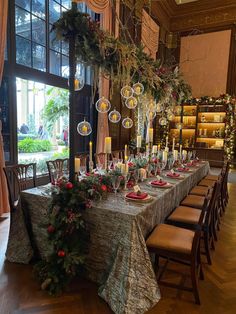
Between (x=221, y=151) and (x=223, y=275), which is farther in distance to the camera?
(x=221, y=151)

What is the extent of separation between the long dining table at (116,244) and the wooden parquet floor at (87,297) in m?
0.12

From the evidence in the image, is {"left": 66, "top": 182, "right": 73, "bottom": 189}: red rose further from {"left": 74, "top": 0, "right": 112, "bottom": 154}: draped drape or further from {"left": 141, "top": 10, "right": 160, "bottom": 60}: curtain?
A: {"left": 141, "top": 10, "right": 160, "bottom": 60}: curtain

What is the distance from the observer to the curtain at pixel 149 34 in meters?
7.53

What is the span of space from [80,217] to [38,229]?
68cm

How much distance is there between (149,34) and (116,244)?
745cm

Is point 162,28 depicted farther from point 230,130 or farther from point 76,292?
point 76,292

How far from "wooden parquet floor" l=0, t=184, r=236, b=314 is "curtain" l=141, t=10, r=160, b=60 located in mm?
6665

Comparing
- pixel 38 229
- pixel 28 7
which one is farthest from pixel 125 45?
pixel 28 7

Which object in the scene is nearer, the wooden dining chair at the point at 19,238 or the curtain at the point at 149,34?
the wooden dining chair at the point at 19,238

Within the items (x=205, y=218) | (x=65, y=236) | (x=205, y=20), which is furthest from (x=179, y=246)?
(x=205, y=20)

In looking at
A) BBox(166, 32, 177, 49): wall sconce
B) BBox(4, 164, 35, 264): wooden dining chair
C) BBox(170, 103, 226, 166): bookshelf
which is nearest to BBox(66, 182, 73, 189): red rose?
BBox(4, 164, 35, 264): wooden dining chair

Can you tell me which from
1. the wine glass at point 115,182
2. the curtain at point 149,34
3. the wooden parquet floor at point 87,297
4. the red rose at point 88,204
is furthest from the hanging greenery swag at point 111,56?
the curtain at point 149,34

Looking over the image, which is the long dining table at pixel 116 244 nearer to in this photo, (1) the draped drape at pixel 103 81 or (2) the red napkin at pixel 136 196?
(2) the red napkin at pixel 136 196

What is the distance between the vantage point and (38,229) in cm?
255
